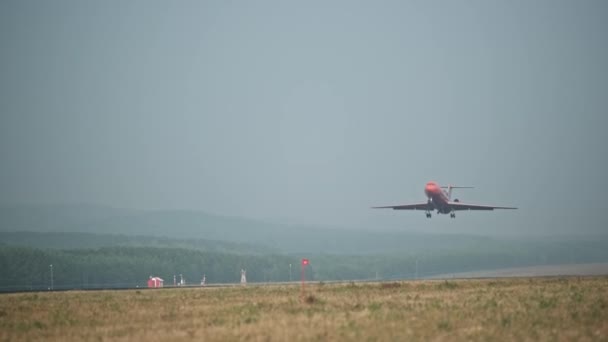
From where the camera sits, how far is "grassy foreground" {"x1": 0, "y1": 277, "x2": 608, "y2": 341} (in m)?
34.9

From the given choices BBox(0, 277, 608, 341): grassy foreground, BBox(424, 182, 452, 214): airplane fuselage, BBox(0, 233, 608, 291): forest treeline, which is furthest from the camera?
BBox(0, 233, 608, 291): forest treeline

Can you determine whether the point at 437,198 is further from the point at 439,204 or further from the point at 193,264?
the point at 193,264

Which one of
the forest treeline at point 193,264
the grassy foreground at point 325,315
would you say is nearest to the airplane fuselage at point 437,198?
the grassy foreground at point 325,315

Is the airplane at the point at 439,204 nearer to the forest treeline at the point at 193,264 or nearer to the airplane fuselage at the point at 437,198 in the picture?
the airplane fuselage at the point at 437,198

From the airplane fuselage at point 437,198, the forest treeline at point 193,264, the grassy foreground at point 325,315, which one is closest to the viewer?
the grassy foreground at point 325,315

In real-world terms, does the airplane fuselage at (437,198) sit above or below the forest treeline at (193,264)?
above

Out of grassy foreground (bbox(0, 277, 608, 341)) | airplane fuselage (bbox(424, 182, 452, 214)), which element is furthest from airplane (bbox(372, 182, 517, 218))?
grassy foreground (bbox(0, 277, 608, 341))

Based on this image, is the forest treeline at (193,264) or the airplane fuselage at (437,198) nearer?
the airplane fuselage at (437,198)

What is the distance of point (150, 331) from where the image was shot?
3706cm

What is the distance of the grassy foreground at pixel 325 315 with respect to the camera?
3488 centimetres

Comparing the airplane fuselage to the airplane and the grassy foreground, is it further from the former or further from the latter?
the grassy foreground

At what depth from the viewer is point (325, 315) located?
1628 inches

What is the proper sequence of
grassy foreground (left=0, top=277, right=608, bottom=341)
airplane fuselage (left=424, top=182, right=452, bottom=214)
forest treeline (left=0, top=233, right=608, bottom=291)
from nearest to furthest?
grassy foreground (left=0, top=277, right=608, bottom=341) < airplane fuselage (left=424, top=182, right=452, bottom=214) < forest treeline (left=0, top=233, right=608, bottom=291)

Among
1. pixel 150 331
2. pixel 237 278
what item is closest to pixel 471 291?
pixel 150 331
